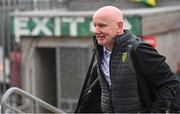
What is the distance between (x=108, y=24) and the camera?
12.2ft

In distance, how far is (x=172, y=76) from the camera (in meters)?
3.70

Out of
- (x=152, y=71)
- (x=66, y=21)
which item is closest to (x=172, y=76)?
(x=152, y=71)

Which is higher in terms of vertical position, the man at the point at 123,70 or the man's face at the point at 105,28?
the man's face at the point at 105,28

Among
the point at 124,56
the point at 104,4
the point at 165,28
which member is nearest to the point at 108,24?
the point at 124,56

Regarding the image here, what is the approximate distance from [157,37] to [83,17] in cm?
174

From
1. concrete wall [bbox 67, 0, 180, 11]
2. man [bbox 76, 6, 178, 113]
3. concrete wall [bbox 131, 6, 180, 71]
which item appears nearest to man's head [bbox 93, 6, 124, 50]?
man [bbox 76, 6, 178, 113]

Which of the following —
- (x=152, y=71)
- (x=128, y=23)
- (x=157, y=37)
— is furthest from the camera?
(x=157, y=37)

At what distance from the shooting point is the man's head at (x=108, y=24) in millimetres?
3697

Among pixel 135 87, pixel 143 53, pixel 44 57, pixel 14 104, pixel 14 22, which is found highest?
pixel 143 53

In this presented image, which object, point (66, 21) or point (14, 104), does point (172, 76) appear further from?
point (14, 104)

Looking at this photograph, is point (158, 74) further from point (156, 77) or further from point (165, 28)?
point (165, 28)

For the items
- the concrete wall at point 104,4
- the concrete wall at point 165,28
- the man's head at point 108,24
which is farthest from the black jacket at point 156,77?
the concrete wall at point 104,4

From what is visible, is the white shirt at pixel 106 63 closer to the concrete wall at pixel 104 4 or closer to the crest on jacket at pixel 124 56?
the crest on jacket at pixel 124 56

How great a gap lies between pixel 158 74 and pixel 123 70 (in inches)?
9.3
